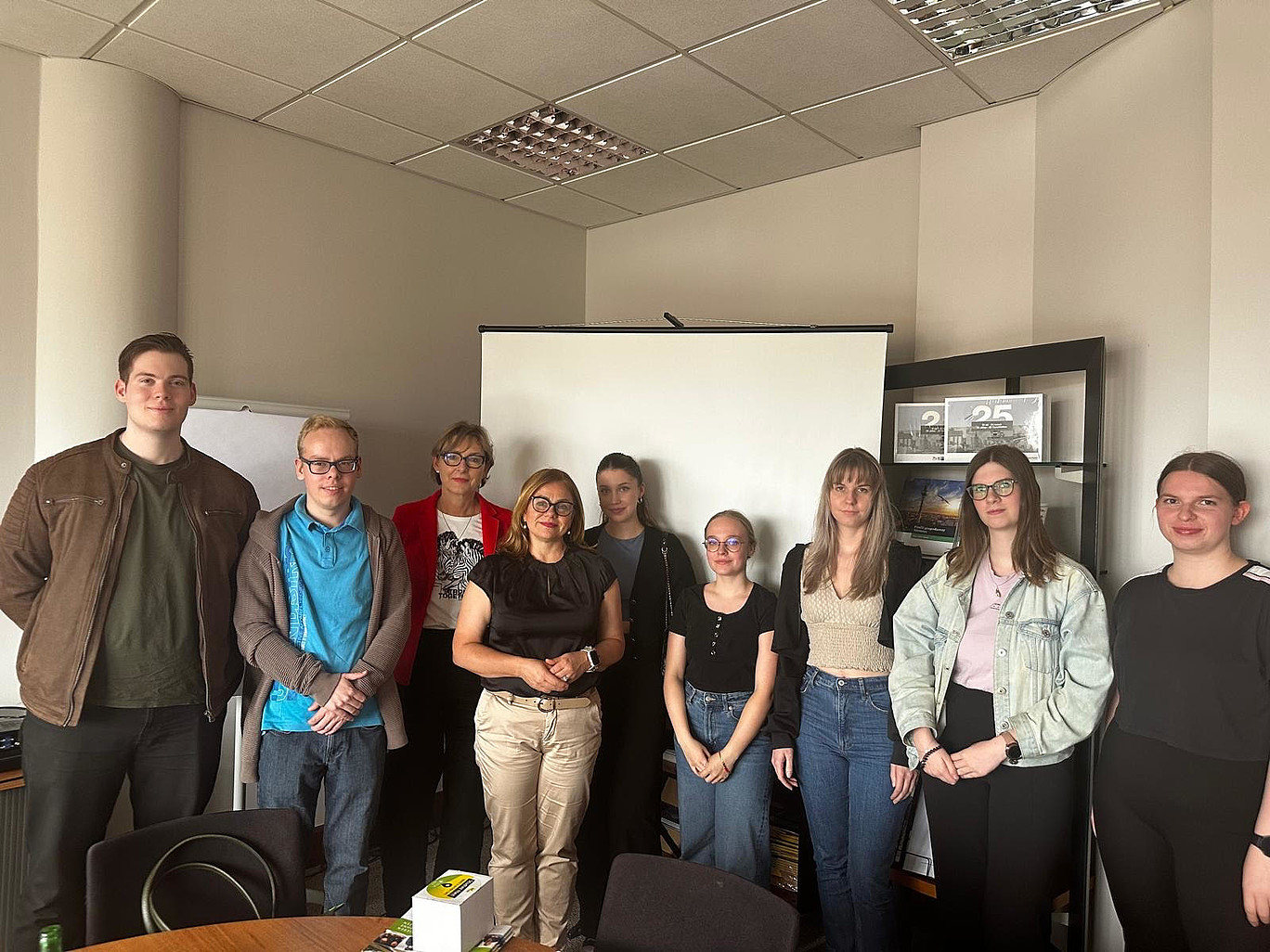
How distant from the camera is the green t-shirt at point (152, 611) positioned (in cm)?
230

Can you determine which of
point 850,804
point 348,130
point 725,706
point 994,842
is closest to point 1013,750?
point 994,842

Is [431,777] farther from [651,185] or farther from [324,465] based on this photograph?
[651,185]

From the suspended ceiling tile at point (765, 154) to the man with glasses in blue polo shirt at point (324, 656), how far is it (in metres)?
2.29

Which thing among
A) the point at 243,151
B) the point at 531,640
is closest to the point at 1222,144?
the point at 531,640

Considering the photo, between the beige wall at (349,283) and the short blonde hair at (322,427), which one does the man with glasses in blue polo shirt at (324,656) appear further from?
the beige wall at (349,283)

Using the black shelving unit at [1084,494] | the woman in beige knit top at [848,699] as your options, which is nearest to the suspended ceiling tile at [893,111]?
the black shelving unit at [1084,494]


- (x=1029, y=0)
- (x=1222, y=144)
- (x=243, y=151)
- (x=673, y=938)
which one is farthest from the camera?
(x=243, y=151)

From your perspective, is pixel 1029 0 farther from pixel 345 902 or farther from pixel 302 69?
pixel 345 902

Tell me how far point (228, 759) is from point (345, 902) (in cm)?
128

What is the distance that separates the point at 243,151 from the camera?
12.4 ft

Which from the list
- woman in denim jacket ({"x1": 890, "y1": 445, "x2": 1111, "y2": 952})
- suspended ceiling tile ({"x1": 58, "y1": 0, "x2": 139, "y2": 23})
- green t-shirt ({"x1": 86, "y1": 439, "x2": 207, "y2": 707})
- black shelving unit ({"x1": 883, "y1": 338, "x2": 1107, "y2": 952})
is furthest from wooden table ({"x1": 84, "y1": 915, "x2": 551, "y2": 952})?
suspended ceiling tile ({"x1": 58, "y1": 0, "x2": 139, "y2": 23})

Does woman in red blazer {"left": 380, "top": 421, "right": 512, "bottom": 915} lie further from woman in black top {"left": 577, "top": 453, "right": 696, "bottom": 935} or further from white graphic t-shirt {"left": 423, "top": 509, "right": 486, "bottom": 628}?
woman in black top {"left": 577, "top": 453, "right": 696, "bottom": 935}

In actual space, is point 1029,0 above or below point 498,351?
above

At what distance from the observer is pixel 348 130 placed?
3.86 m
